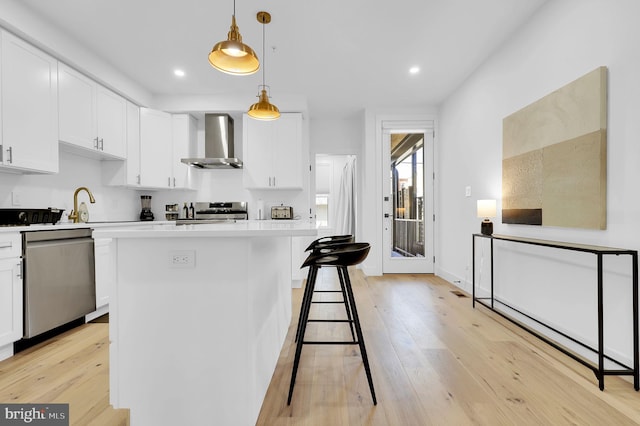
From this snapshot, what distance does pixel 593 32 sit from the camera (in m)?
1.99

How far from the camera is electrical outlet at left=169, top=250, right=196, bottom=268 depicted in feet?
4.35

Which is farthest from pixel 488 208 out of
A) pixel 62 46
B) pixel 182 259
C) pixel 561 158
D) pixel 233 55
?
pixel 62 46

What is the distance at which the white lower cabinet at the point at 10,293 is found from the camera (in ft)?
6.82

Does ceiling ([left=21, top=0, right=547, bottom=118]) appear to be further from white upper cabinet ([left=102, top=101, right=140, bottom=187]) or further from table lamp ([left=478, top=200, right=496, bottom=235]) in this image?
table lamp ([left=478, top=200, right=496, bottom=235])

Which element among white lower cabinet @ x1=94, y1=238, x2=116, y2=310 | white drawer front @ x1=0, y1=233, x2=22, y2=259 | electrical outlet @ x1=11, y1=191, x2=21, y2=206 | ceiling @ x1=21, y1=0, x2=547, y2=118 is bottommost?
white lower cabinet @ x1=94, y1=238, x2=116, y2=310

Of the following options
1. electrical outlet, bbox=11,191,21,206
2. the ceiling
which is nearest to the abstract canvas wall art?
the ceiling

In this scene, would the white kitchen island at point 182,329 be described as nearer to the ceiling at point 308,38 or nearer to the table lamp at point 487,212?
the ceiling at point 308,38

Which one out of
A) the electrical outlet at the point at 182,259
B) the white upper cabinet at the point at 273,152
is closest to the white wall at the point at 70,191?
the white upper cabinet at the point at 273,152

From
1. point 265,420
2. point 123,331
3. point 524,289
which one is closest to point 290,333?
point 265,420

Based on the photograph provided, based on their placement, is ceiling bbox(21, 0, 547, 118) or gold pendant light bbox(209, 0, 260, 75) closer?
gold pendant light bbox(209, 0, 260, 75)

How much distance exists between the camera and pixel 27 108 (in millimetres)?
2510

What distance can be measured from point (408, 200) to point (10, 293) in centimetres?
471

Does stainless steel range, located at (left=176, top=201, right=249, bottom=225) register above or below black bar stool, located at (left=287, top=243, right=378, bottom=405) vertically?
above

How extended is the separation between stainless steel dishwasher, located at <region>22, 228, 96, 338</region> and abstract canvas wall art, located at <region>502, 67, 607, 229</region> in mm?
3986
